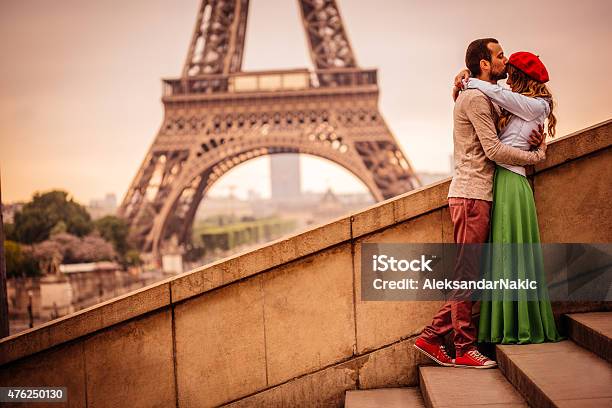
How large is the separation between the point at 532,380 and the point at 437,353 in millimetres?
788

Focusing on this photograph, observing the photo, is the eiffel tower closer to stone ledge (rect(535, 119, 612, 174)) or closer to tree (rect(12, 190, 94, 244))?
tree (rect(12, 190, 94, 244))

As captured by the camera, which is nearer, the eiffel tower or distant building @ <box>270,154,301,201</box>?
the eiffel tower

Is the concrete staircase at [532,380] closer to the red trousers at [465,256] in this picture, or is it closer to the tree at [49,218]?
the red trousers at [465,256]

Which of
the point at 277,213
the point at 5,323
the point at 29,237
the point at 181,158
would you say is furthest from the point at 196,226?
the point at 5,323

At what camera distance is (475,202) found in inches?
151

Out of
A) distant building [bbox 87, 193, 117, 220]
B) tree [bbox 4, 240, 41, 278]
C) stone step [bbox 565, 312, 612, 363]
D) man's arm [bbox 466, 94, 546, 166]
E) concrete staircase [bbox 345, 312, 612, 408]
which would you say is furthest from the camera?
distant building [bbox 87, 193, 117, 220]

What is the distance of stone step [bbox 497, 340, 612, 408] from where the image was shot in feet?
9.87

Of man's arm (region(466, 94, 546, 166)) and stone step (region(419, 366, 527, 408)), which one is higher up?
man's arm (region(466, 94, 546, 166))

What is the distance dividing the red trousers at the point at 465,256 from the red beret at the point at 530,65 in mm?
699

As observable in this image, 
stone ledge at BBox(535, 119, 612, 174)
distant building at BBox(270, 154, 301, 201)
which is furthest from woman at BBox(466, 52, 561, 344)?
distant building at BBox(270, 154, 301, 201)

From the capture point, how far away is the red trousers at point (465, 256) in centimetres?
383

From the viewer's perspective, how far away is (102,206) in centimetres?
3319

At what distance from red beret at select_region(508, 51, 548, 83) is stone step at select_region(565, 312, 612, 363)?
1.30 metres

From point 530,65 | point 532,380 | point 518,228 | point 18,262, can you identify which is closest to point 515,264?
point 518,228
